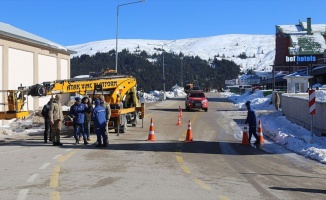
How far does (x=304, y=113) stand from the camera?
71.2 ft

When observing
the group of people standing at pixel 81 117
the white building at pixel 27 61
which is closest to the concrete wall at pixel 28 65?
the white building at pixel 27 61

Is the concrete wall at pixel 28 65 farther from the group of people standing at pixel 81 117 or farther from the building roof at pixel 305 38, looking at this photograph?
the building roof at pixel 305 38

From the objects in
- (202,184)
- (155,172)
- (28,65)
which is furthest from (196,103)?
(202,184)

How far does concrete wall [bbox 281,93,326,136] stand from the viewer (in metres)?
18.0

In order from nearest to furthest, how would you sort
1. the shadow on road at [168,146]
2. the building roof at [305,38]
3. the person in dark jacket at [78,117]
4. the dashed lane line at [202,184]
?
the dashed lane line at [202,184] → the shadow on road at [168,146] → the person in dark jacket at [78,117] → the building roof at [305,38]

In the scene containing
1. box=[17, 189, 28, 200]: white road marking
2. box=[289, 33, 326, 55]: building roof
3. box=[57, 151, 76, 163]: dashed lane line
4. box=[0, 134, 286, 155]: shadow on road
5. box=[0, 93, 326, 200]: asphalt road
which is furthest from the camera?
box=[289, 33, 326, 55]: building roof

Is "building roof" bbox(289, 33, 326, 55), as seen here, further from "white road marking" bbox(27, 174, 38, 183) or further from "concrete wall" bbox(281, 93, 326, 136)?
"white road marking" bbox(27, 174, 38, 183)

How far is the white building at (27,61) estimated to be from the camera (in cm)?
2997

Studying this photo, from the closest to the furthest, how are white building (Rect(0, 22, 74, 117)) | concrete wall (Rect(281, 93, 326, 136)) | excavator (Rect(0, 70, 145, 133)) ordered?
concrete wall (Rect(281, 93, 326, 136)) < excavator (Rect(0, 70, 145, 133)) < white building (Rect(0, 22, 74, 117))

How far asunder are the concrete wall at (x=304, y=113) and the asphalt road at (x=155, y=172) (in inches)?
147

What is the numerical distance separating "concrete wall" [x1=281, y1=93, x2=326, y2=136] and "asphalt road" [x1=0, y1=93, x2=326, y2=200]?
3745mm

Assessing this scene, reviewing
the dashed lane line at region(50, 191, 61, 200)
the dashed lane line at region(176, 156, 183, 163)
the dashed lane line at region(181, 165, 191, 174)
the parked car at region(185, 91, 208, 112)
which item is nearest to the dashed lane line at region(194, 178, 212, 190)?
the dashed lane line at region(181, 165, 191, 174)

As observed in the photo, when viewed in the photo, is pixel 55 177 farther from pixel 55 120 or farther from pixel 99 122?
pixel 55 120

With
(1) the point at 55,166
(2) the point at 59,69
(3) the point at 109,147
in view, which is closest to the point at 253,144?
(3) the point at 109,147
